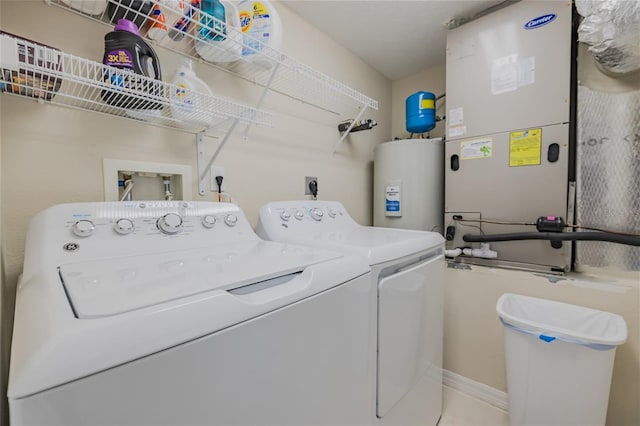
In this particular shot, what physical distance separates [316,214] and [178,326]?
1055 mm

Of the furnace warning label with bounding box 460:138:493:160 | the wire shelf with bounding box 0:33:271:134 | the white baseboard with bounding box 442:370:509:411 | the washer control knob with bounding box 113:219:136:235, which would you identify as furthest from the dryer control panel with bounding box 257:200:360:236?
the white baseboard with bounding box 442:370:509:411

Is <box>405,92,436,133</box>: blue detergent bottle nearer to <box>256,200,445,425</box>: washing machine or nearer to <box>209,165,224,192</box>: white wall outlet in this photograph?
<box>256,200,445,425</box>: washing machine

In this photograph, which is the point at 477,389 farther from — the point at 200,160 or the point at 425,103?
the point at 200,160

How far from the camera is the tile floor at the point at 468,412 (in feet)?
4.95

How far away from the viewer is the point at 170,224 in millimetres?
914

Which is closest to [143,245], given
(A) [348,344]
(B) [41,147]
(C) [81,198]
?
(C) [81,198]

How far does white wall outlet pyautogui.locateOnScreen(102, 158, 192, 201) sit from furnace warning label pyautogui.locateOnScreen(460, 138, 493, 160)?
168 centimetres

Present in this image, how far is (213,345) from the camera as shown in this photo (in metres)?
0.48

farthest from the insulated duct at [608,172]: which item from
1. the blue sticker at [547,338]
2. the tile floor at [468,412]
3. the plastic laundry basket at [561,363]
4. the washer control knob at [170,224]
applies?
→ the washer control knob at [170,224]

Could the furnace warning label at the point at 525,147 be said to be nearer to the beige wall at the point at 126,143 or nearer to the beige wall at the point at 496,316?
the beige wall at the point at 496,316

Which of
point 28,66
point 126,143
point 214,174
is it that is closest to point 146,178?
point 126,143

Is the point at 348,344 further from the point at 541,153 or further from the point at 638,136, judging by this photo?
the point at 638,136

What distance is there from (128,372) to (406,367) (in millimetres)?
1048

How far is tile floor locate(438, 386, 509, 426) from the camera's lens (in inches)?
59.4
